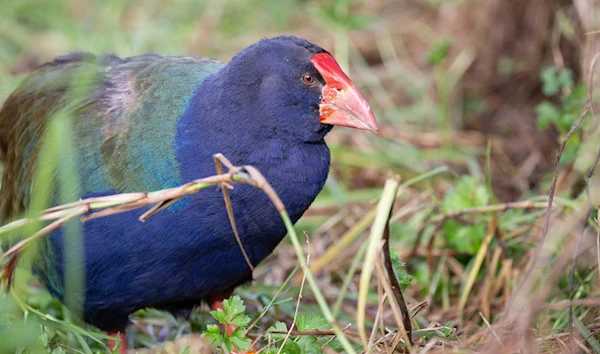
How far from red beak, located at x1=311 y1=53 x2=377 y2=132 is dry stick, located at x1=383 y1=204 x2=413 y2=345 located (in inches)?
21.8

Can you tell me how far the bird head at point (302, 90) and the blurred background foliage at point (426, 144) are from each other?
0.48 meters

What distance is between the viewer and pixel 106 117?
2.71 meters

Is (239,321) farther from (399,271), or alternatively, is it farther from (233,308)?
(399,271)

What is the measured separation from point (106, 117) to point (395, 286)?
117cm

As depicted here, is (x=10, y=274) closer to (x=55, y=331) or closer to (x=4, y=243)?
(x=55, y=331)

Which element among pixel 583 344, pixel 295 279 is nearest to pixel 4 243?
pixel 295 279

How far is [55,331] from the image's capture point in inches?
110

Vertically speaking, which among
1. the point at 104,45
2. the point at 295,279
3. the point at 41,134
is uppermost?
the point at 104,45

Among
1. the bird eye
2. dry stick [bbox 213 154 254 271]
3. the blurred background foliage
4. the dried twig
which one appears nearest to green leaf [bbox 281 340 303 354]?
the blurred background foliage

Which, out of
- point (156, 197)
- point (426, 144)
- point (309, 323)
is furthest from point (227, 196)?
point (426, 144)

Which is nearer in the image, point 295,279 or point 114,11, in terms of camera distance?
point 295,279

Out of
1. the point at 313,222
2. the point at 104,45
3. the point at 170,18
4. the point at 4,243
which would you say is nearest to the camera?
the point at 4,243

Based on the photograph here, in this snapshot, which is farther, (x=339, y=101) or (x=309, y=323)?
(x=339, y=101)

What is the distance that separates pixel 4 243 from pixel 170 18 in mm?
2806
